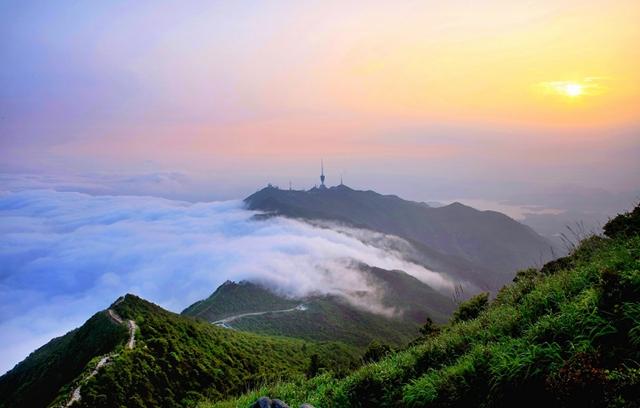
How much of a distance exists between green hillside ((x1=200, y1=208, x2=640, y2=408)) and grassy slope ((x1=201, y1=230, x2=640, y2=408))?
0.01 m

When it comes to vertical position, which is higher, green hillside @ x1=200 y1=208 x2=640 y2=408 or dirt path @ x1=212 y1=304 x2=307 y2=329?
green hillside @ x1=200 y1=208 x2=640 y2=408

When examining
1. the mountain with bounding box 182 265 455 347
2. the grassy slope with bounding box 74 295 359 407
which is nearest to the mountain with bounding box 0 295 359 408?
the grassy slope with bounding box 74 295 359 407

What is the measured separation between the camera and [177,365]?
4197 cm

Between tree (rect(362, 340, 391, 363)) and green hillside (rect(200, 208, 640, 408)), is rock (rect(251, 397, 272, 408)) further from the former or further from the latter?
tree (rect(362, 340, 391, 363))

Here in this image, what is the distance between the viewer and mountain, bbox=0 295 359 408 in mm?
35031

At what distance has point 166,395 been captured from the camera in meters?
37.4

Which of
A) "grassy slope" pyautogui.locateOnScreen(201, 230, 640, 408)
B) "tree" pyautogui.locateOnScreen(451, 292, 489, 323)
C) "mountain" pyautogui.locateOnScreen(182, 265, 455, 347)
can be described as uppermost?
"grassy slope" pyautogui.locateOnScreen(201, 230, 640, 408)

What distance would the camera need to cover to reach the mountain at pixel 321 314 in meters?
129

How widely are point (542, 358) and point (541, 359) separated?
4cm

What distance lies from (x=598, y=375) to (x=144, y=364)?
1616 inches

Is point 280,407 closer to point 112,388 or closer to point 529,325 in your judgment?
point 529,325

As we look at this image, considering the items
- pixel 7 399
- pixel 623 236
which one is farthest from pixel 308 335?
pixel 623 236

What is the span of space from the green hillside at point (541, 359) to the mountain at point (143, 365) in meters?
19.3

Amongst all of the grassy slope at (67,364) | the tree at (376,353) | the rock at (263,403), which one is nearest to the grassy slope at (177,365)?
the tree at (376,353)
